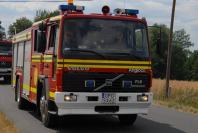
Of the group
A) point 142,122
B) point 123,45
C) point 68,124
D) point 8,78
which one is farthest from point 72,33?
point 8,78

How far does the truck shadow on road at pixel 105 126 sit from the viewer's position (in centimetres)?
1224

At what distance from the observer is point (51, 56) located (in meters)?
11.9

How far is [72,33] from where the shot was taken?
1150 centimetres

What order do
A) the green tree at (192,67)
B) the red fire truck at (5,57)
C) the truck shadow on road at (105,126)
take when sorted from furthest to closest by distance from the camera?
the green tree at (192,67) → the red fire truck at (5,57) → the truck shadow on road at (105,126)

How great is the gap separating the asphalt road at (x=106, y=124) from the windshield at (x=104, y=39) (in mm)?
1839

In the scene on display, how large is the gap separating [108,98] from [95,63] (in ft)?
2.64

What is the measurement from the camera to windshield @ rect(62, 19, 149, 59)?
11.4 metres

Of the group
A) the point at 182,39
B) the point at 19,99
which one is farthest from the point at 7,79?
the point at 182,39

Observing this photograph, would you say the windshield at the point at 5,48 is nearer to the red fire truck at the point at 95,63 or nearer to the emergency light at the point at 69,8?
the red fire truck at the point at 95,63

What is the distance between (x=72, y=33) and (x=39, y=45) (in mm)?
1285

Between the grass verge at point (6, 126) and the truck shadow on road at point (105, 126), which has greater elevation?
the grass verge at point (6, 126)

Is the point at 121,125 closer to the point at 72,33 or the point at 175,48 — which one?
the point at 72,33

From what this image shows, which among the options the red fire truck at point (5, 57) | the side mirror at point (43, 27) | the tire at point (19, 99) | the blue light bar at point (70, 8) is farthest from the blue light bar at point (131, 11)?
the red fire truck at point (5, 57)

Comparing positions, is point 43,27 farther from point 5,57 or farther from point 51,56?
point 5,57
